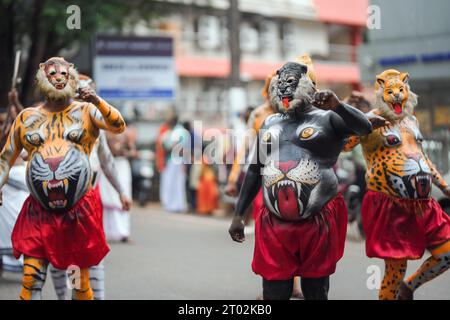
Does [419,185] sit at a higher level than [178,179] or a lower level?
higher

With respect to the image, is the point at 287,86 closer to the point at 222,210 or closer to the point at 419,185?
the point at 419,185

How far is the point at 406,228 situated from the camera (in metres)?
6.49

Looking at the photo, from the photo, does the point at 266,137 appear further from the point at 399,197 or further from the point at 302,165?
the point at 399,197

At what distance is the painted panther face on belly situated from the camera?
216 inches

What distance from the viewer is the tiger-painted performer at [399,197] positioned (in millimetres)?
6477

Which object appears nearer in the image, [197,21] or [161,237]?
[161,237]

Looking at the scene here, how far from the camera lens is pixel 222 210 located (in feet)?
58.0

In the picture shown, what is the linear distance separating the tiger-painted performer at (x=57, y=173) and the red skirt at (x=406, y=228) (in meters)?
2.02

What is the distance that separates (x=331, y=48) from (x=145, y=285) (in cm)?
3902

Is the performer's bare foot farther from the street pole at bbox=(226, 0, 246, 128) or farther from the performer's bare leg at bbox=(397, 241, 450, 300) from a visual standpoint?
the street pole at bbox=(226, 0, 246, 128)

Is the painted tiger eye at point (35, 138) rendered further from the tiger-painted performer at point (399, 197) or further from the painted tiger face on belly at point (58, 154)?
the tiger-painted performer at point (399, 197)

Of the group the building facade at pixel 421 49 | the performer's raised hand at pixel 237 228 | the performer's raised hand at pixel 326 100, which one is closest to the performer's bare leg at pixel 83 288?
the performer's raised hand at pixel 237 228
